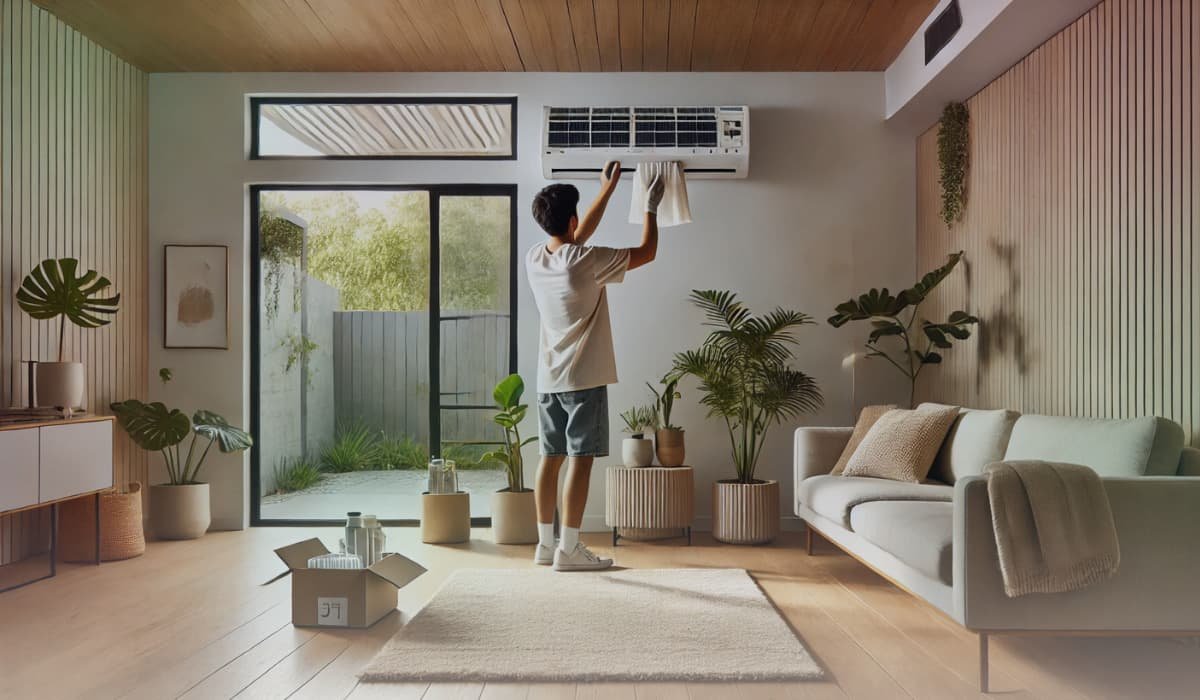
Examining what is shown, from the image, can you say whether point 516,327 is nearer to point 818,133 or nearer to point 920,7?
point 818,133

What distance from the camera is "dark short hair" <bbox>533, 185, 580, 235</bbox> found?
411 cm

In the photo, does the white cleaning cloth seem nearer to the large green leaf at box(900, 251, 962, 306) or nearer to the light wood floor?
the large green leaf at box(900, 251, 962, 306)

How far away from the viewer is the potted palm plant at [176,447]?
491 centimetres

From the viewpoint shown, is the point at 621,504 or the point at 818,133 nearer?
the point at 621,504

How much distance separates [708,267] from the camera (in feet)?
17.7

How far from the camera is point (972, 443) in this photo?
12.2ft

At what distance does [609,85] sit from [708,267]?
1203mm

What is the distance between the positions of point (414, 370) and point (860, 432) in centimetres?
293

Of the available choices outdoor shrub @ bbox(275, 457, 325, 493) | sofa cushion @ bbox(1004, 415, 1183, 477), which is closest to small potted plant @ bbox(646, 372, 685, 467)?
sofa cushion @ bbox(1004, 415, 1183, 477)

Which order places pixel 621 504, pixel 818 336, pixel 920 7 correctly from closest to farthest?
pixel 920 7 → pixel 621 504 → pixel 818 336

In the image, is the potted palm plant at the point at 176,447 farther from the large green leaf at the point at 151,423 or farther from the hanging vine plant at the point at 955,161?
the hanging vine plant at the point at 955,161

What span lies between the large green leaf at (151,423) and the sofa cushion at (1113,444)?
410 cm

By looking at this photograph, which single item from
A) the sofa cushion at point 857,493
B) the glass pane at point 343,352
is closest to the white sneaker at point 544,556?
the sofa cushion at point 857,493

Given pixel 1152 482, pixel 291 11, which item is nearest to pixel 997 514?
pixel 1152 482
